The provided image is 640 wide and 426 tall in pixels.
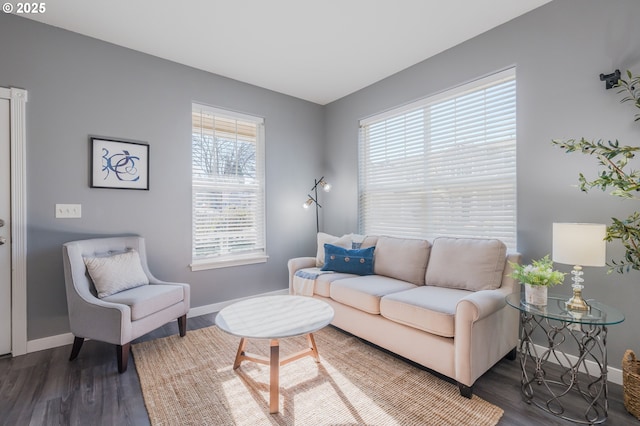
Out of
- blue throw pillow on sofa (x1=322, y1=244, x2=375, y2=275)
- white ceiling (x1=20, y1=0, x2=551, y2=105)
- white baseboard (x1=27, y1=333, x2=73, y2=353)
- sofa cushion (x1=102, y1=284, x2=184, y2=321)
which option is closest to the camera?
sofa cushion (x1=102, y1=284, x2=184, y2=321)

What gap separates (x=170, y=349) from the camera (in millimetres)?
2545

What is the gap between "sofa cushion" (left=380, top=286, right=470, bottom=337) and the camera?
1961 mm

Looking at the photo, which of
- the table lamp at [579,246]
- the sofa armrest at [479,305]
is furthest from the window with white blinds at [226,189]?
the table lamp at [579,246]

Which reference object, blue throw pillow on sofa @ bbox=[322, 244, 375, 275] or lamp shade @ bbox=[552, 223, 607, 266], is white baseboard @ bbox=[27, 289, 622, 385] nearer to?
lamp shade @ bbox=[552, 223, 607, 266]

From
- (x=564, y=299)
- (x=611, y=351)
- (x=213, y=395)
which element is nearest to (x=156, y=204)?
(x=213, y=395)

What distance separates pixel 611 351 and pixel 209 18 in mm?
3962

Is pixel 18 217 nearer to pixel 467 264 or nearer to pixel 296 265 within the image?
pixel 296 265

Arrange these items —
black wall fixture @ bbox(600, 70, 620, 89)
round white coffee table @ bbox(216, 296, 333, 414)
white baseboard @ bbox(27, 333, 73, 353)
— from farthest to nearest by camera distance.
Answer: white baseboard @ bbox(27, 333, 73, 353)
black wall fixture @ bbox(600, 70, 620, 89)
round white coffee table @ bbox(216, 296, 333, 414)

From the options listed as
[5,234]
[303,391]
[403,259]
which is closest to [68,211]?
[5,234]

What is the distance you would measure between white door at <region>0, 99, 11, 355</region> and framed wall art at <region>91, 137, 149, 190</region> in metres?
0.55

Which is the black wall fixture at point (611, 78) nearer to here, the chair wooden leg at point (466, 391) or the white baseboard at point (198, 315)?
the white baseboard at point (198, 315)

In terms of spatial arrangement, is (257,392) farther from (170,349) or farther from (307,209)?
(307,209)

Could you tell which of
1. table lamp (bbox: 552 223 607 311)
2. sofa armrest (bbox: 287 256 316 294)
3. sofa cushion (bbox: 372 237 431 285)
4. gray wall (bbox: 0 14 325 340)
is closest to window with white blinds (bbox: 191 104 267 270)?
gray wall (bbox: 0 14 325 340)

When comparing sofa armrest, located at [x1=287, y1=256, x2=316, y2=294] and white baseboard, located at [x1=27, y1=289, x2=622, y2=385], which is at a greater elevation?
sofa armrest, located at [x1=287, y1=256, x2=316, y2=294]
